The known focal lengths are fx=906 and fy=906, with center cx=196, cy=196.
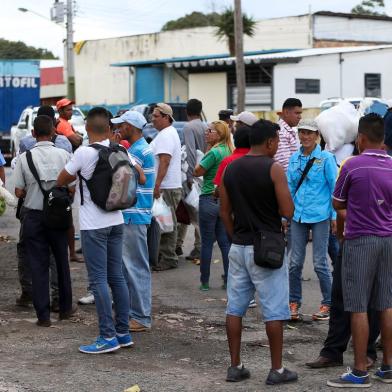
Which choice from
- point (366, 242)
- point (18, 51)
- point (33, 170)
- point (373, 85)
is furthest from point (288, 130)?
point (18, 51)

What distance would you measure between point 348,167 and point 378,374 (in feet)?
5.03

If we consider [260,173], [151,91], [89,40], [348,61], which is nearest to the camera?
[260,173]

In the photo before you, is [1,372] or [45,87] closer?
[1,372]

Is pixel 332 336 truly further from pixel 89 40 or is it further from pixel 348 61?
pixel 89 40

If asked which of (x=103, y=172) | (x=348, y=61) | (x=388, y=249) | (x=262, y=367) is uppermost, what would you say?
(x=348, y=61)

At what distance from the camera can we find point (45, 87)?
64562 millimetres

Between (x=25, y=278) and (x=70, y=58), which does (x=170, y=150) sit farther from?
(x=70, y=58)

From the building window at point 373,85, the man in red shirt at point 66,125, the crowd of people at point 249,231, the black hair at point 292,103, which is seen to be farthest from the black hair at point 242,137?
the building window at point 373,85

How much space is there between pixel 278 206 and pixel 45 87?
59.8 meters

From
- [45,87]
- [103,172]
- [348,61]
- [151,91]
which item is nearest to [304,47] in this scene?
[151,91]

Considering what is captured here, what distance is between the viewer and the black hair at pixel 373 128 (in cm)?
648

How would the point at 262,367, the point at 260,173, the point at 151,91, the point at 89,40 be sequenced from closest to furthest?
the point at 260,173 < the point at 262,367 < the point at 151,91 < the point at 89,40

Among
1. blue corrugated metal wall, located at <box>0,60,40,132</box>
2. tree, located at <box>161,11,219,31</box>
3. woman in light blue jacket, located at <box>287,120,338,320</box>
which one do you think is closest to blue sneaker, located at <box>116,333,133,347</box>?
woman in light blue jacket, located at <box>287,120,338,320</box>

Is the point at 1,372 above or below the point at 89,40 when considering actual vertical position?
below
